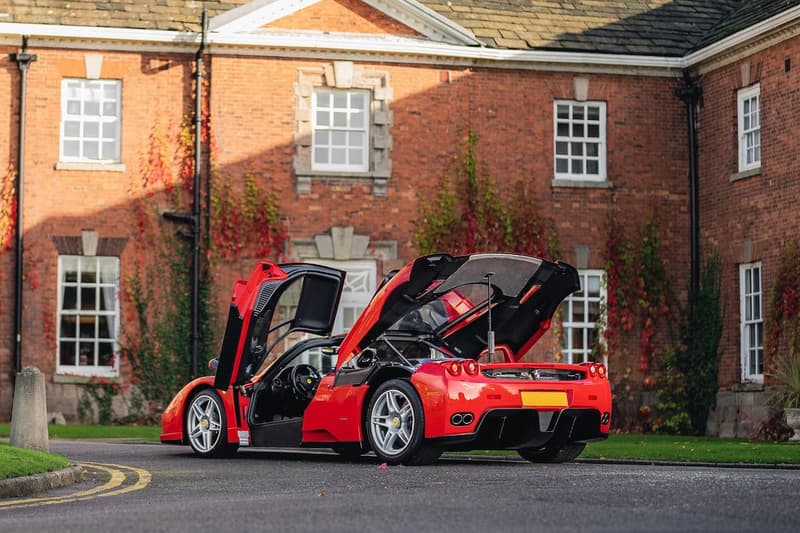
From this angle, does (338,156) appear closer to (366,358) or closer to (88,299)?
(88,299)

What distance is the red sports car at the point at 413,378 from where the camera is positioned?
11.8 m

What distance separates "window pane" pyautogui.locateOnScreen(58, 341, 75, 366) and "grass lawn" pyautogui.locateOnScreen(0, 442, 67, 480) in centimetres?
1153

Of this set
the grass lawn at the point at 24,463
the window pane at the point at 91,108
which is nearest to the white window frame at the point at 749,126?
the window pane at the point at 91,108

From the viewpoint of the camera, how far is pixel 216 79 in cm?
2347

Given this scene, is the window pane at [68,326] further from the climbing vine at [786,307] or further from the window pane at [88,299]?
the climbing vine at [786,307]

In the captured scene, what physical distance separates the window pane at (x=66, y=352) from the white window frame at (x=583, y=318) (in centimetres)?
847

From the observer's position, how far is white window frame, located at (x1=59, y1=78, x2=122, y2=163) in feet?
76.7

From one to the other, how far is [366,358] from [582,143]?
42.9 feet

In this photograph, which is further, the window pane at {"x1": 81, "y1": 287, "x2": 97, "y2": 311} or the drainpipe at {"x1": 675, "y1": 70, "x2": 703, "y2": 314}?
the drainpipe at {"x1": 675, "y1": 70, "x2": 703, "y2": 314}

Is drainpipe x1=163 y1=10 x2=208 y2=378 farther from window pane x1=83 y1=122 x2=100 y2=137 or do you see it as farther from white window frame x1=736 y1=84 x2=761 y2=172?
white window frame x1=736 y1=84 x2=761 y2=172

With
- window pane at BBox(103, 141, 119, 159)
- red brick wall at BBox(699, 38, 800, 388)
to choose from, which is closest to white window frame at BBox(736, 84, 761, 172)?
red brick wall at BBox(699, 38, 800, 388)


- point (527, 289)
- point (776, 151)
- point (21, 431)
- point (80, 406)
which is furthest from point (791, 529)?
point (80, 406)

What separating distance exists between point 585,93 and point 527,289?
39.5 ft

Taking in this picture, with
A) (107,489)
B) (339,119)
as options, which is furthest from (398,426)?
(339,119)
